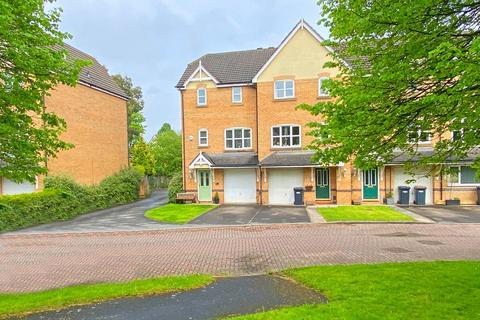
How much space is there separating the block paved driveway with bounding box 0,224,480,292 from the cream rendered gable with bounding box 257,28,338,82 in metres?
12.0

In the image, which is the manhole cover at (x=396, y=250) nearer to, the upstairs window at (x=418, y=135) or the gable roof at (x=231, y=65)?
the upstairs window at (x=418, y=135)

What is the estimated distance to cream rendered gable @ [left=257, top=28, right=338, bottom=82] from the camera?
79.2 ft

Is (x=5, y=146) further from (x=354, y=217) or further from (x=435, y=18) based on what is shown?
(x=354, y=217)

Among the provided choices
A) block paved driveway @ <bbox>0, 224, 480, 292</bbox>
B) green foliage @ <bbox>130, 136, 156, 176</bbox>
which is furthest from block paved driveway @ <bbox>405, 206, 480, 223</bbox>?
green foliage @ <bbox>130, 136, 156, 176</bbox>

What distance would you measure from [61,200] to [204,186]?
9.86 m

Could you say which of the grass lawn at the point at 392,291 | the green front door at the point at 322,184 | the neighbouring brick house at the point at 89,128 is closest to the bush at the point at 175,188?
the neighbouring brick house at the point at 89,128

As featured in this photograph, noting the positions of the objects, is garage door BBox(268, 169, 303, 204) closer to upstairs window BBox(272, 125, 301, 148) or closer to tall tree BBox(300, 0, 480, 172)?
upstairs window BBox(272, 125, 301, 148)

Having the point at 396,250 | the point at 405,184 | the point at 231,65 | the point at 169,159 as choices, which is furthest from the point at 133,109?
the point at 396,250

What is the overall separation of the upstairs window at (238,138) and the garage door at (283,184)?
3220 millimetres

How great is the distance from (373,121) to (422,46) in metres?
1.51

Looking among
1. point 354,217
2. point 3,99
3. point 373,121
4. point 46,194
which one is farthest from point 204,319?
point 46,194

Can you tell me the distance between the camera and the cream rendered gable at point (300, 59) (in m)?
24.1

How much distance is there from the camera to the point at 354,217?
60.4 ft

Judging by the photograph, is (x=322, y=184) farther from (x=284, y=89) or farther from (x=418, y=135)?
(x=418, y=135)
